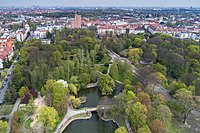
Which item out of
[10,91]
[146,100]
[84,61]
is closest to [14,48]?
[84,61]

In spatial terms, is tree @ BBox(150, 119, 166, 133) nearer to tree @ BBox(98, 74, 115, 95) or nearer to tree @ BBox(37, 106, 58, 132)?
tree @ BBox(37, 106, 58, 132)

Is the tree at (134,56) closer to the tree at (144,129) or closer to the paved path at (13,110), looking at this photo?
the tree at (144,129)

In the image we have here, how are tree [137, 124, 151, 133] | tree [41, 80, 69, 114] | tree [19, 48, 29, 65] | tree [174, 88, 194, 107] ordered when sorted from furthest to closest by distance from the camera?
tree [19, 48, 29, 65], tree [41, 80, 69, 114], tree [174, 88, 194, 107], tree [137, 124, 151, 133]

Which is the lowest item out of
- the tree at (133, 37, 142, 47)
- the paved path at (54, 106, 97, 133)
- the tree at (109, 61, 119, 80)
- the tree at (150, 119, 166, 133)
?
the paved path at (54, 106, 97, 133)

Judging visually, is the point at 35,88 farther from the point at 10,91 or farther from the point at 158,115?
the point at 158,115

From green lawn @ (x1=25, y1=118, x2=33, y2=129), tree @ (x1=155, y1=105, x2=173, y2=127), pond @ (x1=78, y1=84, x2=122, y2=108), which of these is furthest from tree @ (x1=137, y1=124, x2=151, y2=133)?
green lawn @ (x1=25, y1=118, x2=33, y2=129)

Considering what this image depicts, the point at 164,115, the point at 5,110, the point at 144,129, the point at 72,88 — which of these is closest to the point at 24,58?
the point at 72,88

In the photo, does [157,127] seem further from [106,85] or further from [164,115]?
[106,85]
